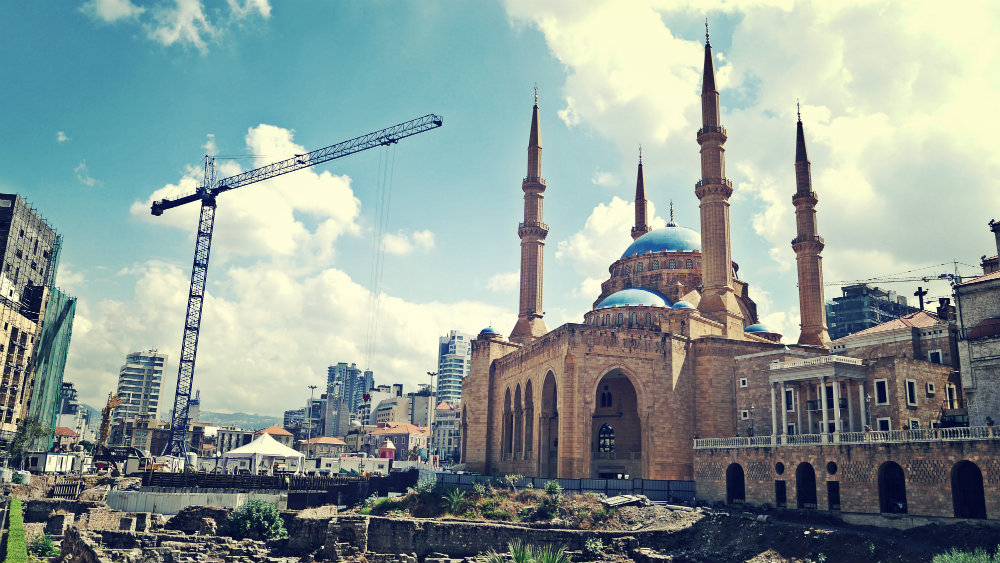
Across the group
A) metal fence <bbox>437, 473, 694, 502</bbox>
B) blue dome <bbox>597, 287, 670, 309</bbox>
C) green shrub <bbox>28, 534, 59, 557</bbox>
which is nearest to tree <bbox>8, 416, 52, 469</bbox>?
green shrub <bbox>28, 534, 59, 557</bbox>

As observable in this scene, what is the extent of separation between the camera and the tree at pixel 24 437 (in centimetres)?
6266

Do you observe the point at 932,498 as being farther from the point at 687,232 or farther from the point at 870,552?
the point at 687,232

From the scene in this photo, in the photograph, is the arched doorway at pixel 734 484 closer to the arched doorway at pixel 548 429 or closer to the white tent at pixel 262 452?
the arched doorway at pixel 548 429

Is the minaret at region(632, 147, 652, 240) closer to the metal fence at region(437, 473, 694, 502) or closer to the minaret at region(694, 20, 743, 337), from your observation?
the minaret at region(694, 20, 743, 337)

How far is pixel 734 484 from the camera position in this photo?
4034 cm

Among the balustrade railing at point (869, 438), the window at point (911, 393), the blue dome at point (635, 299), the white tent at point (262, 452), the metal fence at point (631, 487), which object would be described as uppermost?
the blue dome at point (635, 299)

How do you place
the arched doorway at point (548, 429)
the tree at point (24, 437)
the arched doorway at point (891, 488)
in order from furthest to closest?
the tree at point (24, 437) → the arched doorway at point (548, 429) → the arched doorway at point (891, 488)

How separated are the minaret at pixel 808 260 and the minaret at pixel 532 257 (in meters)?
19.2

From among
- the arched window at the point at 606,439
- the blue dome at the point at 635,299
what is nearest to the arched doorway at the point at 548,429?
the arched window at the point at 606,439

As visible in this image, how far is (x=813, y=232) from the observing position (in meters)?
55.1

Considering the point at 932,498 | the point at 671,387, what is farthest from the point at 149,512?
the point at 932,498

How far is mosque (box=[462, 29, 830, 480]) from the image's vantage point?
147 ft

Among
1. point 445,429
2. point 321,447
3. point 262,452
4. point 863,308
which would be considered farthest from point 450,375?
point 262,452

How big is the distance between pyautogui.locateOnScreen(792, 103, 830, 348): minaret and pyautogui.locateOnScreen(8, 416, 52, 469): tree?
61.6 meters
